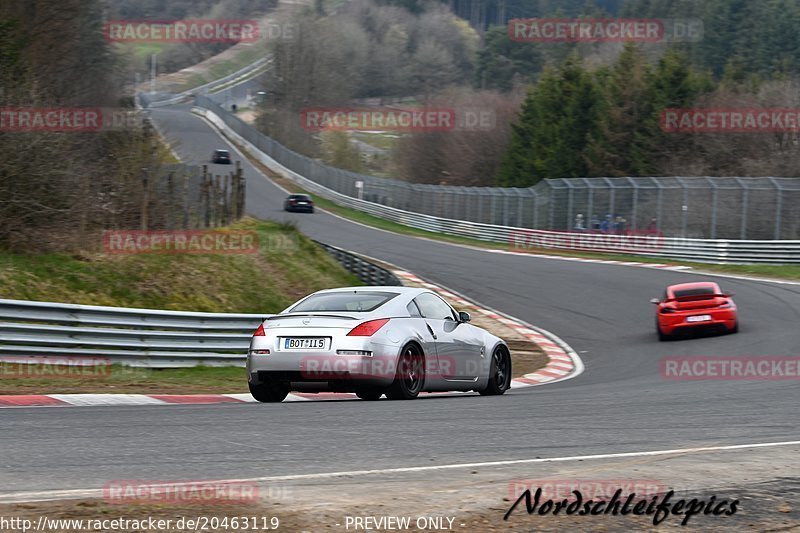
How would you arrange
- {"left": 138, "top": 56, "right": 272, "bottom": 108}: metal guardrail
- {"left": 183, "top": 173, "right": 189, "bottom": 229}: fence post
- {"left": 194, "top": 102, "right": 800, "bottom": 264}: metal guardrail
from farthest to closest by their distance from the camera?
1. {"left": 138, "top": 56, "right": 272, "bottom": 108}: metal guardrail
2. {"left": 194, "top": 102, "right": 800, "bottom": 264}: metal guardrail
3. {"left": 183, "top": 173, "right": 189, "bottom": 229}: fence post

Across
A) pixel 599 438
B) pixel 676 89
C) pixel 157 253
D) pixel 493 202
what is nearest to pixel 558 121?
pixel 676 89

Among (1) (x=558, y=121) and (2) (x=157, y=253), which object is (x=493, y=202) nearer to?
(1) (x=558, y=121)

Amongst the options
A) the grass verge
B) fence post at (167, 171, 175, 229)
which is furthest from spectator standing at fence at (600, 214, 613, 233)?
fence post at (167, 171, 175, 229)

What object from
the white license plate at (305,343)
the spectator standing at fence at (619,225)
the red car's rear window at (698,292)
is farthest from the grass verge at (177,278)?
the spectator standing at fence at (619,225)

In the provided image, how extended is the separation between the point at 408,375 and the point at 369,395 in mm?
508

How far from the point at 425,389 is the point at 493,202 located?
4088 centimetres

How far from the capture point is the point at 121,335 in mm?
15344

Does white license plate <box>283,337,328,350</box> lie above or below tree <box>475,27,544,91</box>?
below

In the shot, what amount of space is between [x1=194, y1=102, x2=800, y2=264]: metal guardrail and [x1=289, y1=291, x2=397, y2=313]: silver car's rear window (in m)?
28.4

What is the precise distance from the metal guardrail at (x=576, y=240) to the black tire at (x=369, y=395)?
2854cm

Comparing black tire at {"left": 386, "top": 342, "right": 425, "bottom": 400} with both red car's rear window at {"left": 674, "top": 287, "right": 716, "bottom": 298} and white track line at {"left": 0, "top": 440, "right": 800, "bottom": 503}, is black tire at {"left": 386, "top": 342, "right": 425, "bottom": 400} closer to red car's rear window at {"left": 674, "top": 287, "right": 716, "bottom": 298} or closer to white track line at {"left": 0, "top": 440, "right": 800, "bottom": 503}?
white track line at {"left": 0, "top": 440, "right": 800, "bottom": 503}

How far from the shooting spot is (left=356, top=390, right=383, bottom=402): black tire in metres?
10.8

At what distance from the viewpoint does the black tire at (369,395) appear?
426 inches

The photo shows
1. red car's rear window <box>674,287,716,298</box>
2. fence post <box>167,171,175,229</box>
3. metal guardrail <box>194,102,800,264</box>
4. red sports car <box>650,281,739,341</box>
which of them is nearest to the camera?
red sports car <box>650,281,739,341</box>
